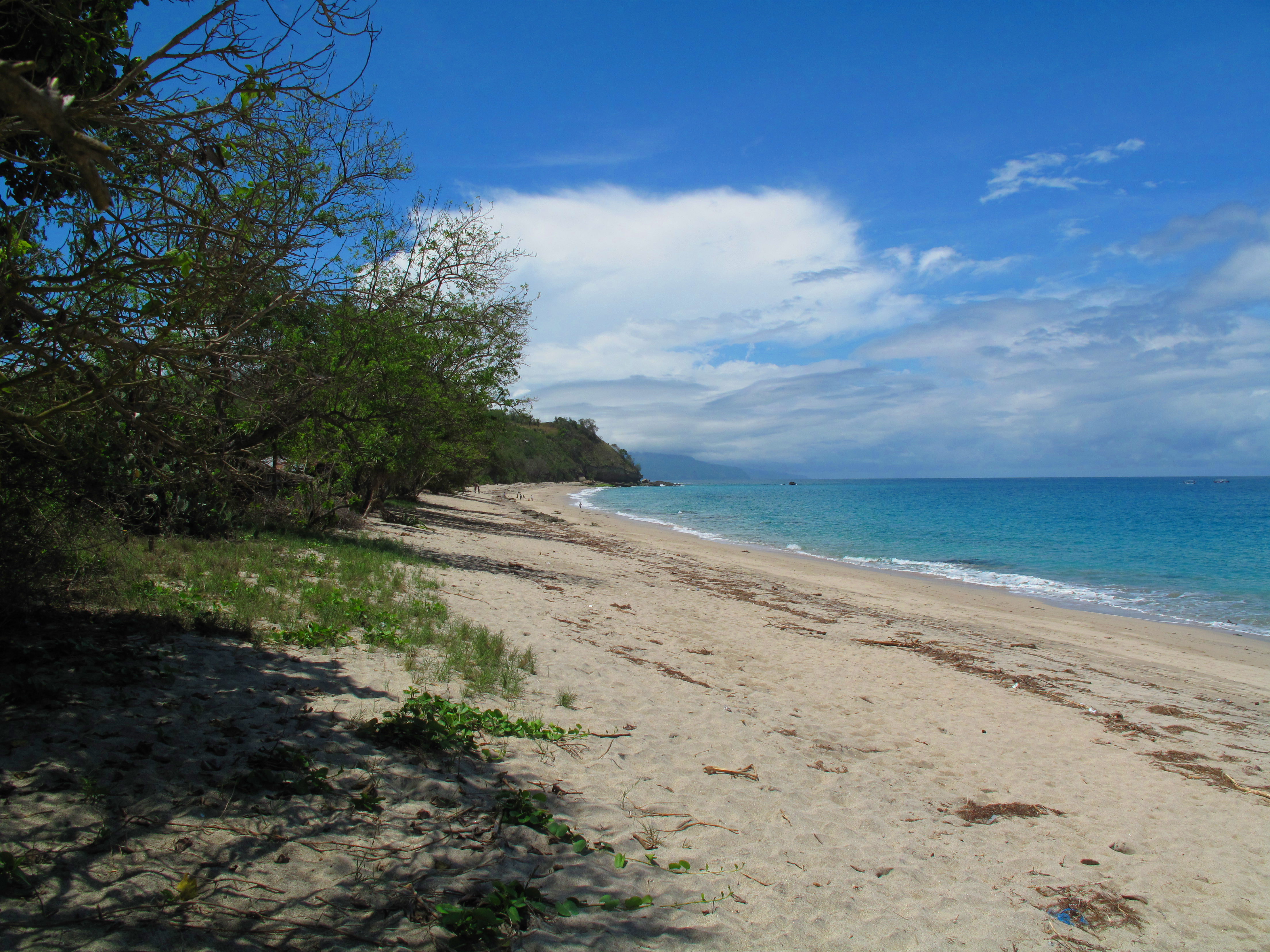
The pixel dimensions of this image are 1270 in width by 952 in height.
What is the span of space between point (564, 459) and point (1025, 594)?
403ft

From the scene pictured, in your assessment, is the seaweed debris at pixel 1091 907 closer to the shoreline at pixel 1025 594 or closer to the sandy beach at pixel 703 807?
the sandy beach at pixel 703 807

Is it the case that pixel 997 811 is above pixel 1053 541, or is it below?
below

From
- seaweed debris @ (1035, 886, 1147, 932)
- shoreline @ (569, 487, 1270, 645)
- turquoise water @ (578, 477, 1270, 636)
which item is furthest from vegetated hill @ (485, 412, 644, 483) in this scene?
seaweed debris @ (1035, 886, 1147, 932)

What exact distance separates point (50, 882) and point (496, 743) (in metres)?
2.79

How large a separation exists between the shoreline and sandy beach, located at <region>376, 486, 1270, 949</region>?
2.93m

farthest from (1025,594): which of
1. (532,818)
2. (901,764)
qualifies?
(532,818)

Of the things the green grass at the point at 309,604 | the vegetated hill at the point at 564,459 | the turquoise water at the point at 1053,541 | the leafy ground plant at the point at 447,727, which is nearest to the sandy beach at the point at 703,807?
the leafy ground plant at the point at 447,727

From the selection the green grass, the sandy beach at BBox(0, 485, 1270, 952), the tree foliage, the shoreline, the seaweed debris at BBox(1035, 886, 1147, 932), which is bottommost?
the seaweed debris at BBox(1035, 886, 1147, 932)

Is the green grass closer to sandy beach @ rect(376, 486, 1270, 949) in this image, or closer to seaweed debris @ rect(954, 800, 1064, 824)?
sandy beach @ rect(376, 486, 1270, 949)

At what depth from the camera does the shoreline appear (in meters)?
17.5

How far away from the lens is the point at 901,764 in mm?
6676

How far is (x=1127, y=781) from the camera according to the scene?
684 centimetres

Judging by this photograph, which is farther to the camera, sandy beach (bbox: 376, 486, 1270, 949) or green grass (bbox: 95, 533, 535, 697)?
green grass (bbox: 95, 533, 535, 697)

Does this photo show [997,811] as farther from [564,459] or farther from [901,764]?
[564,459]
